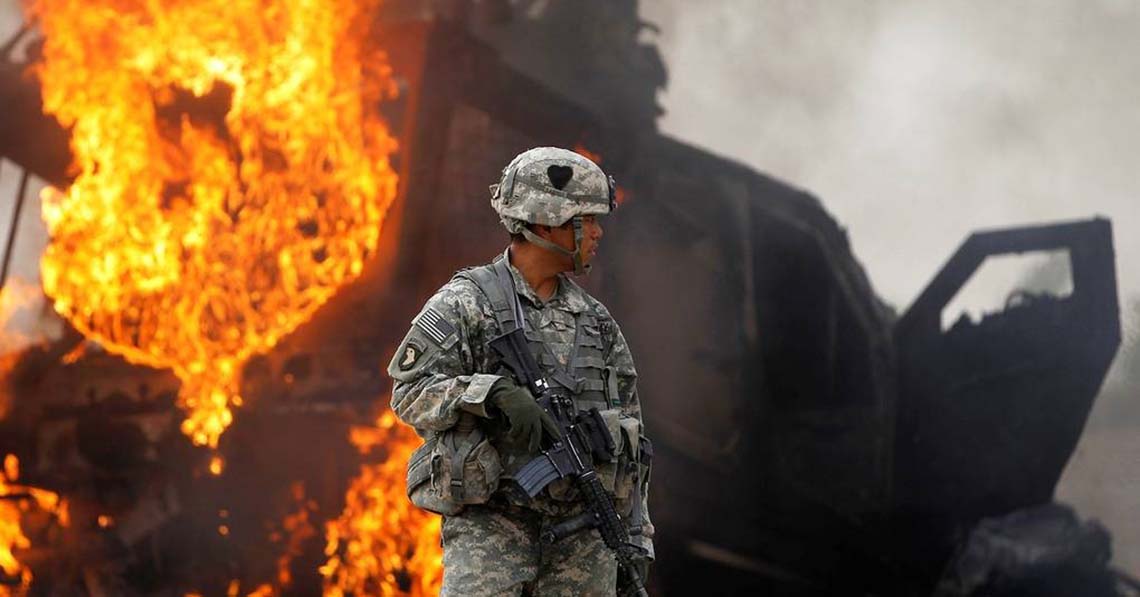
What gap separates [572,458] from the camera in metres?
2.95

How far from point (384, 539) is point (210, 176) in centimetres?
297

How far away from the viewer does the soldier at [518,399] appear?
2.92m

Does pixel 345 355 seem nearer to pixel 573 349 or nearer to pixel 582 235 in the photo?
pixel 573 349

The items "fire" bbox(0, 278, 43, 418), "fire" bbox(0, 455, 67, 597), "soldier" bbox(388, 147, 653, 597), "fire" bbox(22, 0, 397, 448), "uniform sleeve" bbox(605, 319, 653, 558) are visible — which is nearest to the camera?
"soldier" bbox(388, 147, 653, 597)

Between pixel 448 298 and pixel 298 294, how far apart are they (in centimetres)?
559

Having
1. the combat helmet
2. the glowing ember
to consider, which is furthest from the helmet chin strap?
the glowing ember

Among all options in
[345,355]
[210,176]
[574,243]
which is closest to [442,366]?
[574,243]

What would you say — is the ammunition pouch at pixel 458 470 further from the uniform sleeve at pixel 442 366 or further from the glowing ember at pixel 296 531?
the glowing ember at pixel 296 531

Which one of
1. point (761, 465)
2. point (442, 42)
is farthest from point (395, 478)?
point (761, 465)

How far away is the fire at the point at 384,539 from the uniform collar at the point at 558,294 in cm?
471

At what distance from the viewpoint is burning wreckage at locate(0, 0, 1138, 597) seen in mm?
8133

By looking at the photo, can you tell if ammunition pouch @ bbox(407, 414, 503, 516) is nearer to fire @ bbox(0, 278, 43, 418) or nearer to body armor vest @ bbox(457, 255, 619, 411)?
body armor vest @ bbox(457, 255, 619, 411)

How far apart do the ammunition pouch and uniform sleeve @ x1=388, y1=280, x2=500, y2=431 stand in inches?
2.5

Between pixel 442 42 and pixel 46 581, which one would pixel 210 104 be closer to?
pixel 442 42
